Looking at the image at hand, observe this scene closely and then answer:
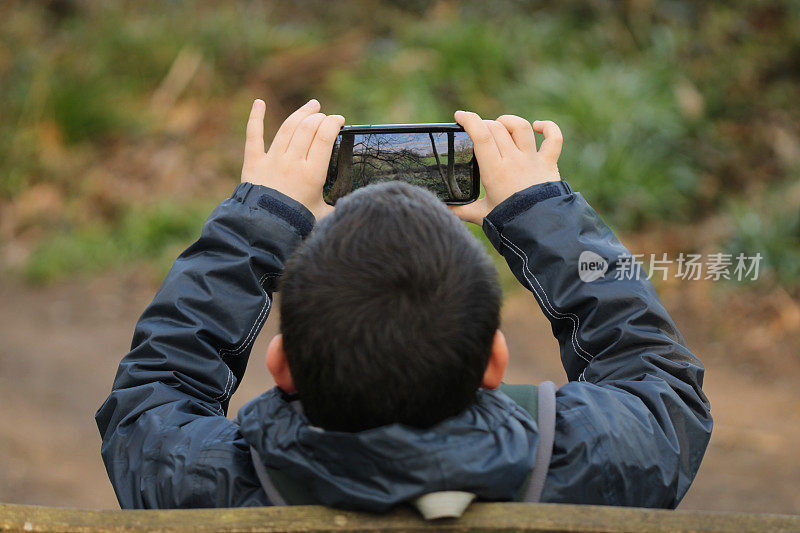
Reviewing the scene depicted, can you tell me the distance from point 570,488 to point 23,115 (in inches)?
299

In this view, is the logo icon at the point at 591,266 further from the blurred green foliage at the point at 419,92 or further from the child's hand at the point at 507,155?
the blurred green foliage at the point at 419,92

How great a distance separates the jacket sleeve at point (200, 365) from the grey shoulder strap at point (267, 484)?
0.04 m

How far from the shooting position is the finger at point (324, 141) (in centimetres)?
143

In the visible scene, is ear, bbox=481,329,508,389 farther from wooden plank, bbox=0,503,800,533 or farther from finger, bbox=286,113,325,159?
finger, bbox=286,113,325,159

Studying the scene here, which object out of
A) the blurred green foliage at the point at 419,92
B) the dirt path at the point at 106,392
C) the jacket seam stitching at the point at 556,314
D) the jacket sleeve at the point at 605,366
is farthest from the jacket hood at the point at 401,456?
the blurred green foliage at the point at 419,92

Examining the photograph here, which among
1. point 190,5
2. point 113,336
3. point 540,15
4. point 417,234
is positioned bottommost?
point 113,336

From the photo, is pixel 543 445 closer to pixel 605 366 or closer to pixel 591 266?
pixel 605 366

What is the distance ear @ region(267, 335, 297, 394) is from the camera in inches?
43.4

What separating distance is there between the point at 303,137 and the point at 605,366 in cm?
67

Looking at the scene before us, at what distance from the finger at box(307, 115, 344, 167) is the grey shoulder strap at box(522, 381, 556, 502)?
593 mm

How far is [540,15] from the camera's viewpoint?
8633mm

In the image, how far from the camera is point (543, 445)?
3.61 ft

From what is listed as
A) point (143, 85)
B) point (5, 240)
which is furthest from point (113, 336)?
point (143, 85)

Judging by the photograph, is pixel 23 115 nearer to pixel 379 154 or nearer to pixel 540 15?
pixel 540 15
